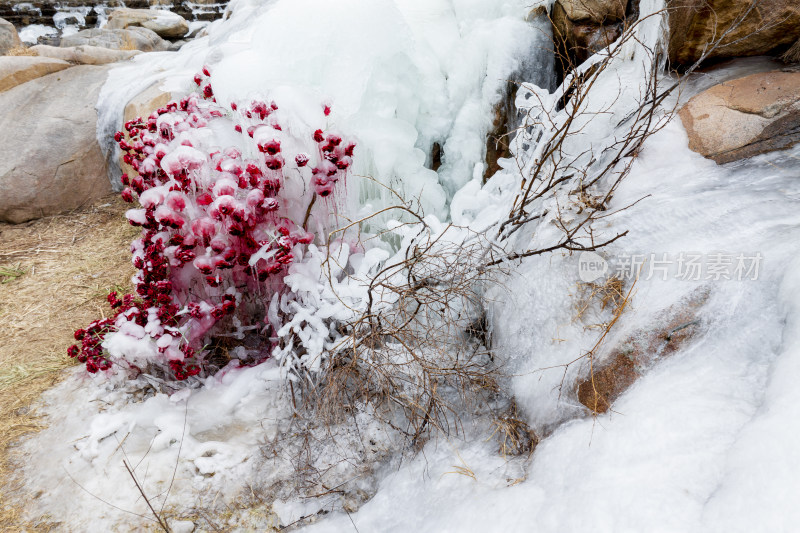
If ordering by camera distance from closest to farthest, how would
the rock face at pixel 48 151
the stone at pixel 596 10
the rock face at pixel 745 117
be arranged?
1. the rock face at pixel 745 117
2. the stone at pixel 596 10
3. the rock face at pixel 48 151

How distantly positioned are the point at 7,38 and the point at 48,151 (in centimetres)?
425

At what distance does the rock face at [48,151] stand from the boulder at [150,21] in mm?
4300

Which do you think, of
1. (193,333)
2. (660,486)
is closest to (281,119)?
(193,333)

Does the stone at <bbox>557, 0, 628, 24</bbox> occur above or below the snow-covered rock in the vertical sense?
above

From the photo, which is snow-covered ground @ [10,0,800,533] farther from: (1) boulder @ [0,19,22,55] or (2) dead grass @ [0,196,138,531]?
(1) boulder @ [0,19,22,55]

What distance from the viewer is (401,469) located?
1826mm

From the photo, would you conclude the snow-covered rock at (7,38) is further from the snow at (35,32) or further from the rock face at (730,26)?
the rock face at (730,26)

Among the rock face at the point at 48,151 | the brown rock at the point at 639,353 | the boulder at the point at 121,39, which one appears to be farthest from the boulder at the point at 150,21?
the brown rock at the point at 639,353

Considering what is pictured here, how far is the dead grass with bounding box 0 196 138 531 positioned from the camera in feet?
6.82

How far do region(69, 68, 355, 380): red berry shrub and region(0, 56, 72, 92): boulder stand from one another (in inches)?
119

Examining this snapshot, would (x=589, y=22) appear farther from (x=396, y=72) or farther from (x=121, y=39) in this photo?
(x=121, y=39)

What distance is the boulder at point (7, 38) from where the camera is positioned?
6461mm

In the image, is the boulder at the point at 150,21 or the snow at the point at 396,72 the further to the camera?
the boulder at the point at 150,21

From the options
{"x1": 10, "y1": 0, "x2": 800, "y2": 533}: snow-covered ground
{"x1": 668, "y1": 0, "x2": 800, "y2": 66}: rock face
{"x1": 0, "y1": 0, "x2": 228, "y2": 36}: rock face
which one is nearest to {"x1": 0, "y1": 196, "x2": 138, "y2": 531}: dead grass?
{"x1": 10, "y1": 0, "x2": 800, "y2": 533}: snow-covered ground
